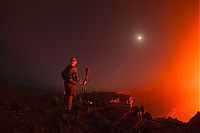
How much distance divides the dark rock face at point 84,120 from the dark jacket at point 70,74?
6.39 ft

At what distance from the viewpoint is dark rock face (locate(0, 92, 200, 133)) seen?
567 inches

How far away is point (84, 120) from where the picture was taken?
623 inches

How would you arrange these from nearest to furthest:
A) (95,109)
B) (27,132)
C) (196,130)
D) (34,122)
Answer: (27,132)
(34,122)
(196,130)
(95,109)

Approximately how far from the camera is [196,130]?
15.9m

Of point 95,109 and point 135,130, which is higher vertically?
point 95,109

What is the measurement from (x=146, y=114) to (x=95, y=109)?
3295 millimetres

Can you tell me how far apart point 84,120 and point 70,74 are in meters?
2.83

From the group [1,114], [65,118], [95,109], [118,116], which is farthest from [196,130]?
[1,114]

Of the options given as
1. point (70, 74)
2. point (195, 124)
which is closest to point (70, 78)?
point (70, 74)

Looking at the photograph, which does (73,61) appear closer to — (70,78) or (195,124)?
(70,78)

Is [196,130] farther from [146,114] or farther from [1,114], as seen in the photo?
[1,114]

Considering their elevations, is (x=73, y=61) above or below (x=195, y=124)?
above

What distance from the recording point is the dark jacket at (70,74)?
50.7 ft

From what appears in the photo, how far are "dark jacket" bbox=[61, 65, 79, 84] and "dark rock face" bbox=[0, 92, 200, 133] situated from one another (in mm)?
1949
